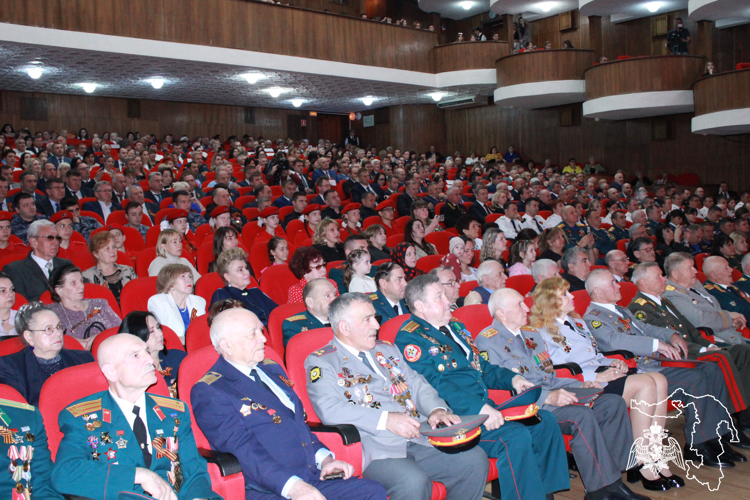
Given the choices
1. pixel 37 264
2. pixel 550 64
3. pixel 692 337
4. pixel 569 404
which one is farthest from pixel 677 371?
pixel 550 64

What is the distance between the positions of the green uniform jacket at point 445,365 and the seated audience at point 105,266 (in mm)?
1599

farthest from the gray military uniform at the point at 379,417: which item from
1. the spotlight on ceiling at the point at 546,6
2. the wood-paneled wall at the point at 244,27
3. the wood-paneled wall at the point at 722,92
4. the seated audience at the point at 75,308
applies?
the spotlight on ceiling at the point at 546,6

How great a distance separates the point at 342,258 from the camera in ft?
13.1

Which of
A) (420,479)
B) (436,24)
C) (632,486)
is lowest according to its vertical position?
(632,486)

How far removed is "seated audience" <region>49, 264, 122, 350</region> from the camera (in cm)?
234

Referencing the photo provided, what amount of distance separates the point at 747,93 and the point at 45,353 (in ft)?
24.9

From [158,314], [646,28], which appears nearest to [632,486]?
[158,314]

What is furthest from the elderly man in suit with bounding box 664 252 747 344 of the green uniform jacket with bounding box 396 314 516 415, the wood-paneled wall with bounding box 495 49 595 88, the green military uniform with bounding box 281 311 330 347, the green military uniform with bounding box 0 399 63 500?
the wood-paneled wall with bounding box 495 49 595 88

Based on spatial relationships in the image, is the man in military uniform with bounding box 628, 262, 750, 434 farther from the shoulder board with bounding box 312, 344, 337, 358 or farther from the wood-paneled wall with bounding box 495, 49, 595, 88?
the wood-paneled wall with bounding box 495, 49, 595, 88

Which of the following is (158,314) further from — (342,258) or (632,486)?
(632,486)

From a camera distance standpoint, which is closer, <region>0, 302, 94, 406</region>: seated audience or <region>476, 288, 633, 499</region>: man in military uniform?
<region>0, 302, 94, 406</region>: seated audience

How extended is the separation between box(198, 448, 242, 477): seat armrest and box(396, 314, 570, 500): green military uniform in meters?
0.69

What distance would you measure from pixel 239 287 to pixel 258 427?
1262 millimetres

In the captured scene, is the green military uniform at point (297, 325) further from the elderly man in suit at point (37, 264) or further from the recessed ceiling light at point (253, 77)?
the recessed ceiling light at point (253, 77)
